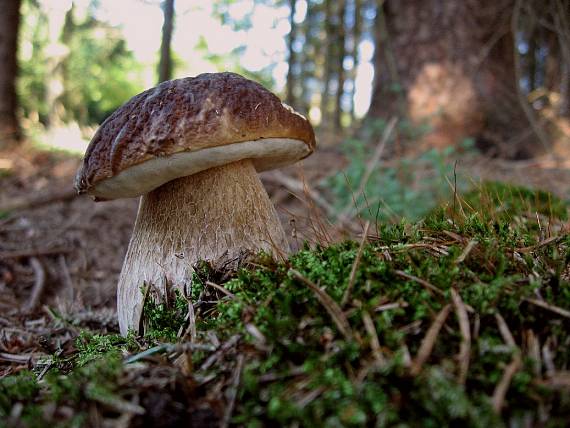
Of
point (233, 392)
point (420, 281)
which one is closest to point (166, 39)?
point (420, 281)

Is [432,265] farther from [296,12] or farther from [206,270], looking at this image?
[296,12]

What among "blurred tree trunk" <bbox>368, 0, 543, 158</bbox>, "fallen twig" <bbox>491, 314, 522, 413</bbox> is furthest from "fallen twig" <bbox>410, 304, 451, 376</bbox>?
"blurred tree trunk" <bbox>368, 0, 543, 158</bbox>

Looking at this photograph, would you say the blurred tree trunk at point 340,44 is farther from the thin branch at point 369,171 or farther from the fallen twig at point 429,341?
the fallen twig at point 429,341

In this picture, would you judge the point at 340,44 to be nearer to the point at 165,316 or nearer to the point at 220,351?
the point at 165,316

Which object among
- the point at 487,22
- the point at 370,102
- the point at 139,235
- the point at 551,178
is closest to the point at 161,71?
the point at 370,102

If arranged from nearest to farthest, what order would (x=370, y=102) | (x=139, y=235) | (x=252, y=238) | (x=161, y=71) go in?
(x=252, y=238) → (x=139, y=235) → (x=161, y=71) → (x=370, y=102)
